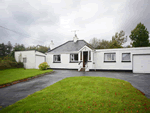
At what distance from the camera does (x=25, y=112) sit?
2809 millimetres

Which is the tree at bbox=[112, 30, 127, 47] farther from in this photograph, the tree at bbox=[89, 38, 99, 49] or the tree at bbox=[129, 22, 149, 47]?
the tree at bbox=[89, 38, 99, 49]

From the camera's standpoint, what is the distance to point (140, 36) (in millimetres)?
31812

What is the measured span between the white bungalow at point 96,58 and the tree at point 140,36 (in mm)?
25369

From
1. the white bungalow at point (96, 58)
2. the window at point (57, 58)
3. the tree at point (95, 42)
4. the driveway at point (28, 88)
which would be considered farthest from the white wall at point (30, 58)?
the tree at point (95, 42)

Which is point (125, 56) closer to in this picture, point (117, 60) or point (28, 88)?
point (117, 60)

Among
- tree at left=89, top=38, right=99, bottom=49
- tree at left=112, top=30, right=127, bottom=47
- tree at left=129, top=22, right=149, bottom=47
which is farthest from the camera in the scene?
tree at left=112, top=30, right=127, bottom=47

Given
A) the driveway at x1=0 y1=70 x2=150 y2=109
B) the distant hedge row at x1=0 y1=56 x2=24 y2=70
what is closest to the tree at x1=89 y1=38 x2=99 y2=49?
the distant hedge row at x1=0 y1=56 x2=24 y2=70

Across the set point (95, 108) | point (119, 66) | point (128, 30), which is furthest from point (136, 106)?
point (128, 30)

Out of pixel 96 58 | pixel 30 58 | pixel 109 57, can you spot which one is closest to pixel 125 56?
pixel 109 57

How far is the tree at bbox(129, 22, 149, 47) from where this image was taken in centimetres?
3106

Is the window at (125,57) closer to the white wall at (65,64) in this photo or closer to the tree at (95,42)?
the white wall at (65,64)

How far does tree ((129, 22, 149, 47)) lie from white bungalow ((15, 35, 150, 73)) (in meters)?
25.4

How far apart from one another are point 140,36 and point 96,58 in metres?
29.4

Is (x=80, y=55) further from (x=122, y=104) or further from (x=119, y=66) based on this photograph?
(x=122, y=104)
